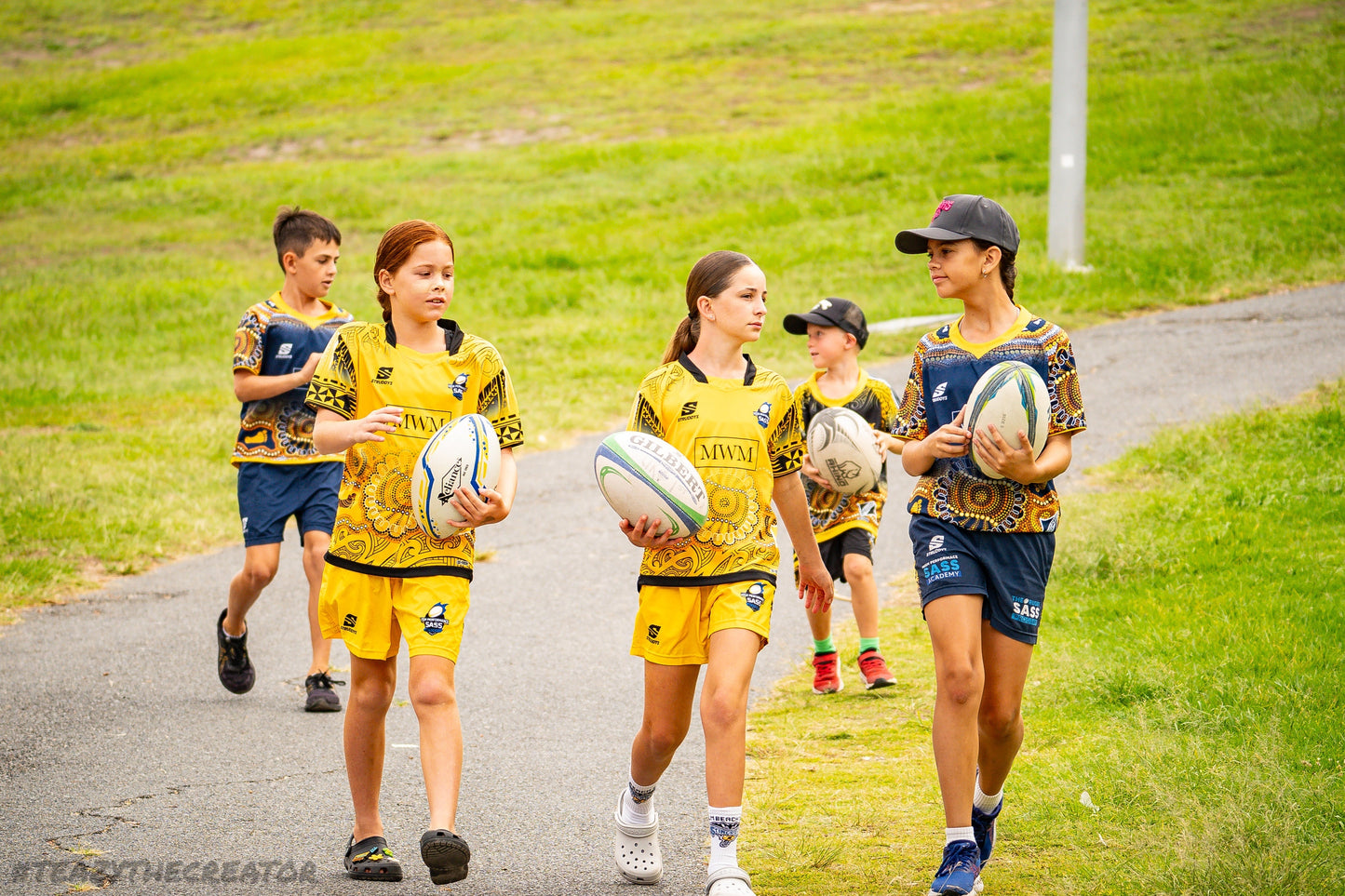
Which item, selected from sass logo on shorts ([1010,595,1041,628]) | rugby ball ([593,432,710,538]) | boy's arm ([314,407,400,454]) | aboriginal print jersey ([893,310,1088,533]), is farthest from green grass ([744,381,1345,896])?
boy's arm ([314,407,400,454])

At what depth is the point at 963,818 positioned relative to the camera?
14.0 feet

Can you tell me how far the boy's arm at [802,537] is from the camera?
471cm

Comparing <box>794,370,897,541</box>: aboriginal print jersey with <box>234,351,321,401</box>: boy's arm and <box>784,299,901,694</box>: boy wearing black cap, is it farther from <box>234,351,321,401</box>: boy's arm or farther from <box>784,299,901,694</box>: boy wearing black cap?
<box>234,351,321,401</box>: boy's arm

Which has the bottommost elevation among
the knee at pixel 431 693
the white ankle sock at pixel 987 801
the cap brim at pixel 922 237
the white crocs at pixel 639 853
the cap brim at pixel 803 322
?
the white crocs at pixel 639 853

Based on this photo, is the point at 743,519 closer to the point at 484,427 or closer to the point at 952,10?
the point at 484,427

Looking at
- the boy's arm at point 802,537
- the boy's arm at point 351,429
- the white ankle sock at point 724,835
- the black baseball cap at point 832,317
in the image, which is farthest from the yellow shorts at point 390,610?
the black baseball cap at point 832,317

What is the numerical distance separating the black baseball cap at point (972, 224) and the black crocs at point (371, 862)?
110 inches

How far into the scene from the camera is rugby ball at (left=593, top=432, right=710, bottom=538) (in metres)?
4.36

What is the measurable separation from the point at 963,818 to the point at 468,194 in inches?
1079

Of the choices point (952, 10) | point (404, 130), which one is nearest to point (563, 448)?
point (404, 130)

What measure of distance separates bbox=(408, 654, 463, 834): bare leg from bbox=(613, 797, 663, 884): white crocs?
0.66 meters

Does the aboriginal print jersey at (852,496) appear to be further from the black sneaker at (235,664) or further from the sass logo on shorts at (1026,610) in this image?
the black sneaker at (235,664)

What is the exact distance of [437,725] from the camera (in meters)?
4.34

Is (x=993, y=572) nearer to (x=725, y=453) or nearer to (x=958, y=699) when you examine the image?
(x=958, y=699)
